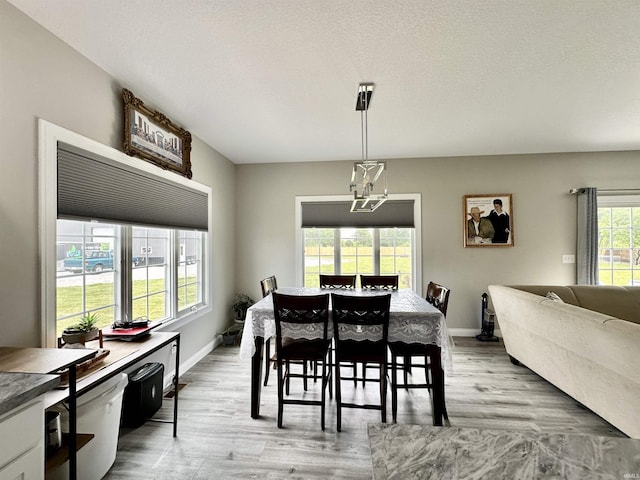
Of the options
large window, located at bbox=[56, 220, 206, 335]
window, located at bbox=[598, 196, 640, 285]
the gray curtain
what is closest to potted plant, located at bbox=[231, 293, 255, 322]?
large window, located at bbox=[56, 220, 206, 335]

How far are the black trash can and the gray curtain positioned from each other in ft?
17.2

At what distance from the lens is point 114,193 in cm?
223

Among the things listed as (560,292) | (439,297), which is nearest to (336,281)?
(439,297)

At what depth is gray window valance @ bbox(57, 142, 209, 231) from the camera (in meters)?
1.89

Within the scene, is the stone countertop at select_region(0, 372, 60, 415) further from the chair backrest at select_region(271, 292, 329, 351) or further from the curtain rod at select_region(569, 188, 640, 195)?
the curtain rod at select_region(569, 188, 640, 195)

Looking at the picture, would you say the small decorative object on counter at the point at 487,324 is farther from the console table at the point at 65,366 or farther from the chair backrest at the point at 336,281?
the console table at the point at 65,366

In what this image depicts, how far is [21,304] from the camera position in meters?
1.63

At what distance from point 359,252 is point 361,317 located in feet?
8.13

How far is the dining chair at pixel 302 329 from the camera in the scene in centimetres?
219

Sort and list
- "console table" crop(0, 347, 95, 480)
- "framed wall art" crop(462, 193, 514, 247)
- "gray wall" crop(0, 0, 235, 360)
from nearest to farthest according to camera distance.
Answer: "console table" crop(0, 347, 95, 480)
"gray wall" crop(0, 0, 235, 360)
"framed wall art" crop(462, 193, 514, 247)

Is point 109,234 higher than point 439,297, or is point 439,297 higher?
point 109,234

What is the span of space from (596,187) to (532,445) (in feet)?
16.6

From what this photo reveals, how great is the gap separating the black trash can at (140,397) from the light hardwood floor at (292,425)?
3.1 inches

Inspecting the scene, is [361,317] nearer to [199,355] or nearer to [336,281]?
[336,281]
